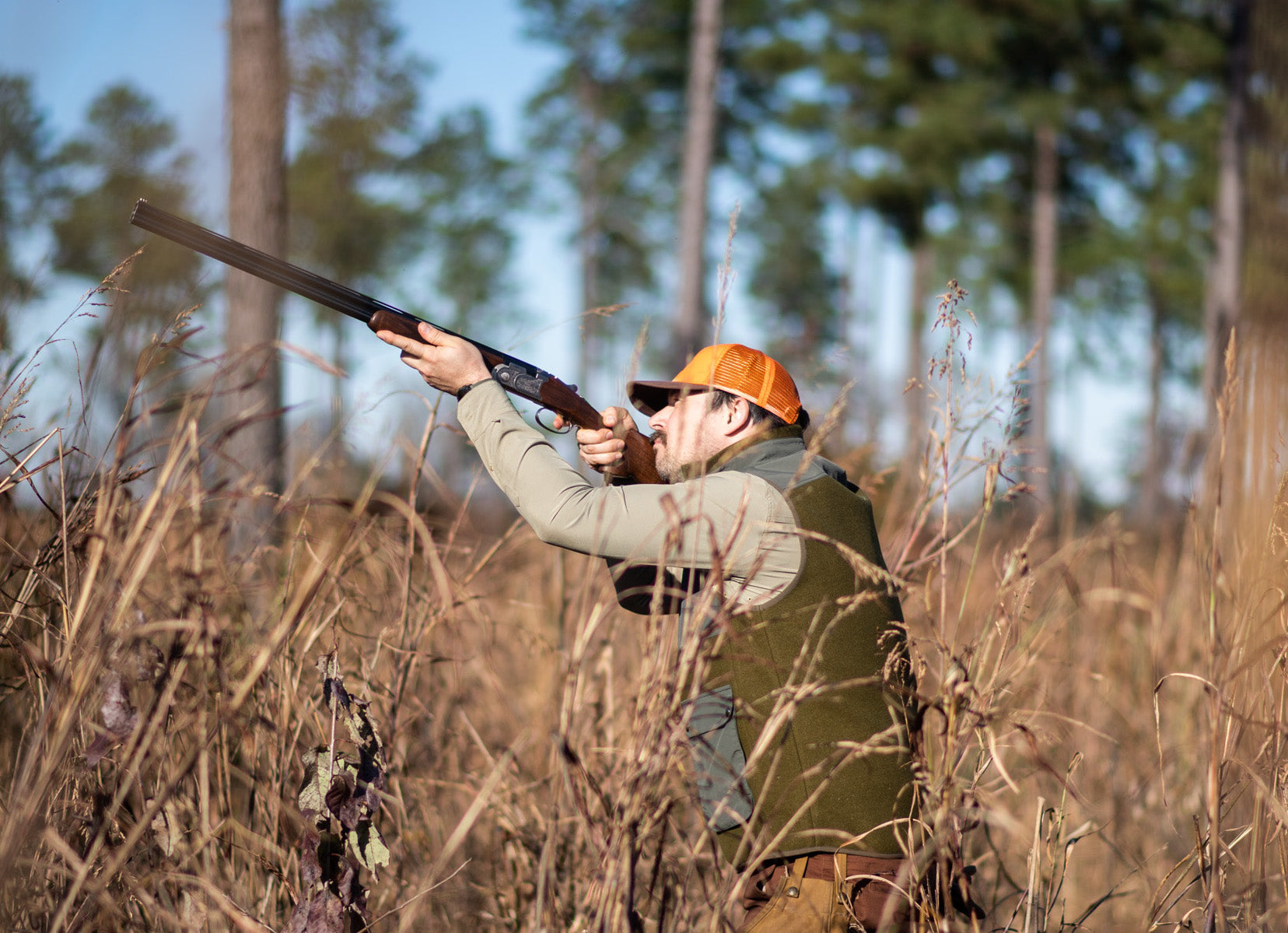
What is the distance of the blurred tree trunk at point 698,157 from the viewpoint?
39.4 ft

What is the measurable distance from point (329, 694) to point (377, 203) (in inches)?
981

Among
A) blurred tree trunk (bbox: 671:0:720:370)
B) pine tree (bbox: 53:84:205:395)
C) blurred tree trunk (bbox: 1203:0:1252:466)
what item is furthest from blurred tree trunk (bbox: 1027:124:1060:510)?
pine tree (bbox: 53:84:205:395)

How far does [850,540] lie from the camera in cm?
216

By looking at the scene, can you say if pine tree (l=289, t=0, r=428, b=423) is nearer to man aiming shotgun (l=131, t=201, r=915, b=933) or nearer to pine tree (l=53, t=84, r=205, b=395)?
pine tree (l=53, t=84, r=205, b=395)

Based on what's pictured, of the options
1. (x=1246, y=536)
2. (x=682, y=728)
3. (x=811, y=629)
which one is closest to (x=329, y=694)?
(x=682, y=728)

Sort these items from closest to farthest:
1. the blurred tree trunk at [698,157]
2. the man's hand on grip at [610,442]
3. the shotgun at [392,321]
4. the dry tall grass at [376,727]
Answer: the dry tall grass at [376,727]
the shotgun at [392,321]
the man's hand on grip at [610,442]
the blurred tree trunk at [698,157]

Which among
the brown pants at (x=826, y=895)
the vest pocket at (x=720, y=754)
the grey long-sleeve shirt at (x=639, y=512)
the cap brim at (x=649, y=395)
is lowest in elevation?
the brown pants at (x=826, y=895)

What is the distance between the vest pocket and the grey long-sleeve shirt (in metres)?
0.23

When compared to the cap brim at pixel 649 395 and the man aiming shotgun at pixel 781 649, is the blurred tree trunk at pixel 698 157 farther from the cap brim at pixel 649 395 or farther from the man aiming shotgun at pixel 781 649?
the man aiming shotgun at pixel 781 649

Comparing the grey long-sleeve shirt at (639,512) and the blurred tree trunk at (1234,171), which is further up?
the blurred tree trunk at (1234,171)

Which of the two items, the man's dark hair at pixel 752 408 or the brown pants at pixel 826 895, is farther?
the man's dark hair at pixel 752 408

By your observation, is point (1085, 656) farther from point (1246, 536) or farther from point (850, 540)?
point (850, 540)

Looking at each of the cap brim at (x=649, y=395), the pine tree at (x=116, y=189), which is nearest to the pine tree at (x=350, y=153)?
the pine tree at (x=116, y=189)

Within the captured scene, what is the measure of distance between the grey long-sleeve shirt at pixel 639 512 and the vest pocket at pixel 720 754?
23 centimetres
